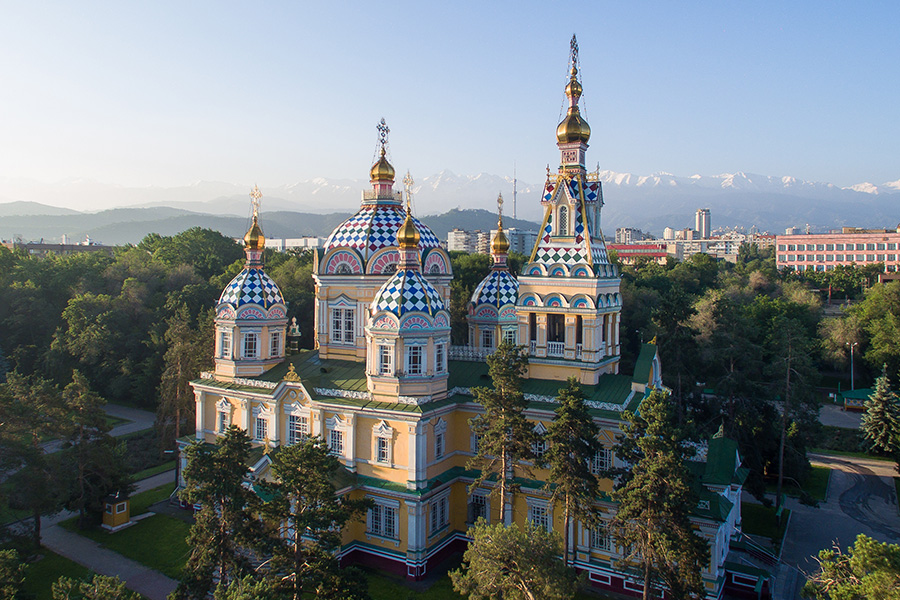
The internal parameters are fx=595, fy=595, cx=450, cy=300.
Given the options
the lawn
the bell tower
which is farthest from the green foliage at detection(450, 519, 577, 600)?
the lawn

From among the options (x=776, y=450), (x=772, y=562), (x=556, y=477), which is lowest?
(x=772, y=562)

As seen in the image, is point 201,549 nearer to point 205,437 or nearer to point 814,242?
point 205,437

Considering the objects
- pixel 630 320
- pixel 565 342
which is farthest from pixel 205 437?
pixel 630 320

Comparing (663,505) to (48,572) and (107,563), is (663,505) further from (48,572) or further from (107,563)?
(48,572)

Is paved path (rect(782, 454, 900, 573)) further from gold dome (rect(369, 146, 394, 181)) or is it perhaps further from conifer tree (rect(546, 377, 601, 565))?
gold dome (rect(369, 146, 394, 181))

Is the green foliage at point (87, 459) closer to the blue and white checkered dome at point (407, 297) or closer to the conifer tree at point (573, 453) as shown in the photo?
the blue and white checkered dome at point (407, 297)

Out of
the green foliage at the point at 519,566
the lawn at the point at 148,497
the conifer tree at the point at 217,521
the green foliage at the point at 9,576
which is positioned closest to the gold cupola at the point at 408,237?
the conifer tree at the point at 217,521
